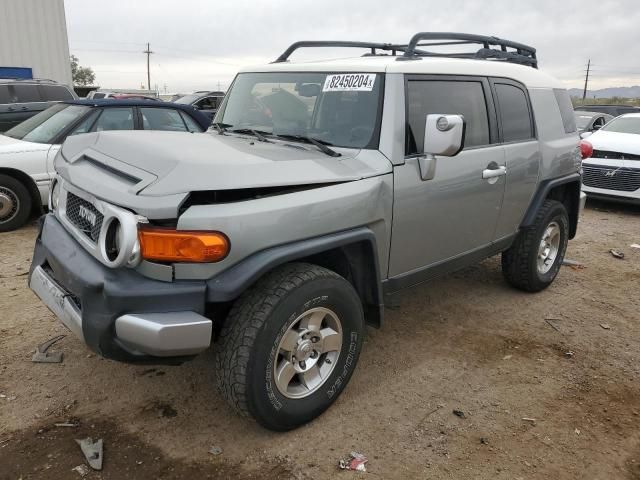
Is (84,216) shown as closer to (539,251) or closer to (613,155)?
(539,251)

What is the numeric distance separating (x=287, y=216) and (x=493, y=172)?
1939mm

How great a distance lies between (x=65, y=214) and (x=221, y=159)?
1100mm

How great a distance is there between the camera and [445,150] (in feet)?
9.87

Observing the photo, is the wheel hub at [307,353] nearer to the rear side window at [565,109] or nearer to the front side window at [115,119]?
the rear side window at [565,109]

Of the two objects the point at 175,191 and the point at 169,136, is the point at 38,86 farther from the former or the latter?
the point at 175,191

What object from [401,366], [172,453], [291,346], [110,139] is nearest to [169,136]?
[110,139]

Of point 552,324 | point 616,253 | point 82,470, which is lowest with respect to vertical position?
point 616,253

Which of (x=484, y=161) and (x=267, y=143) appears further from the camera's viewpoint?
(x=484, y=161)

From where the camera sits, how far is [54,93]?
11.3 m

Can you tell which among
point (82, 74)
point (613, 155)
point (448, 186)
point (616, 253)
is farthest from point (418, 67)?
point (82, 74)

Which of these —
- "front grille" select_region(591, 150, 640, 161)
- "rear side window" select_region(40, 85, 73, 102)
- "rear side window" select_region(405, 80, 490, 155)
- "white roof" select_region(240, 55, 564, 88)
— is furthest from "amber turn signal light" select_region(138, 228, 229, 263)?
"rear side window" select_region(40, 85, 73, 102)

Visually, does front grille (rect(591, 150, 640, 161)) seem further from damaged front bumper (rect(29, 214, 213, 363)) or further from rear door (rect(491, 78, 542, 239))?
damaged front bumper (rect(29, 214, 213, 363))

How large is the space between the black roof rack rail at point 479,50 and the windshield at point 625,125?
5597mm

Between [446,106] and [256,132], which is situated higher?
[446,106]
